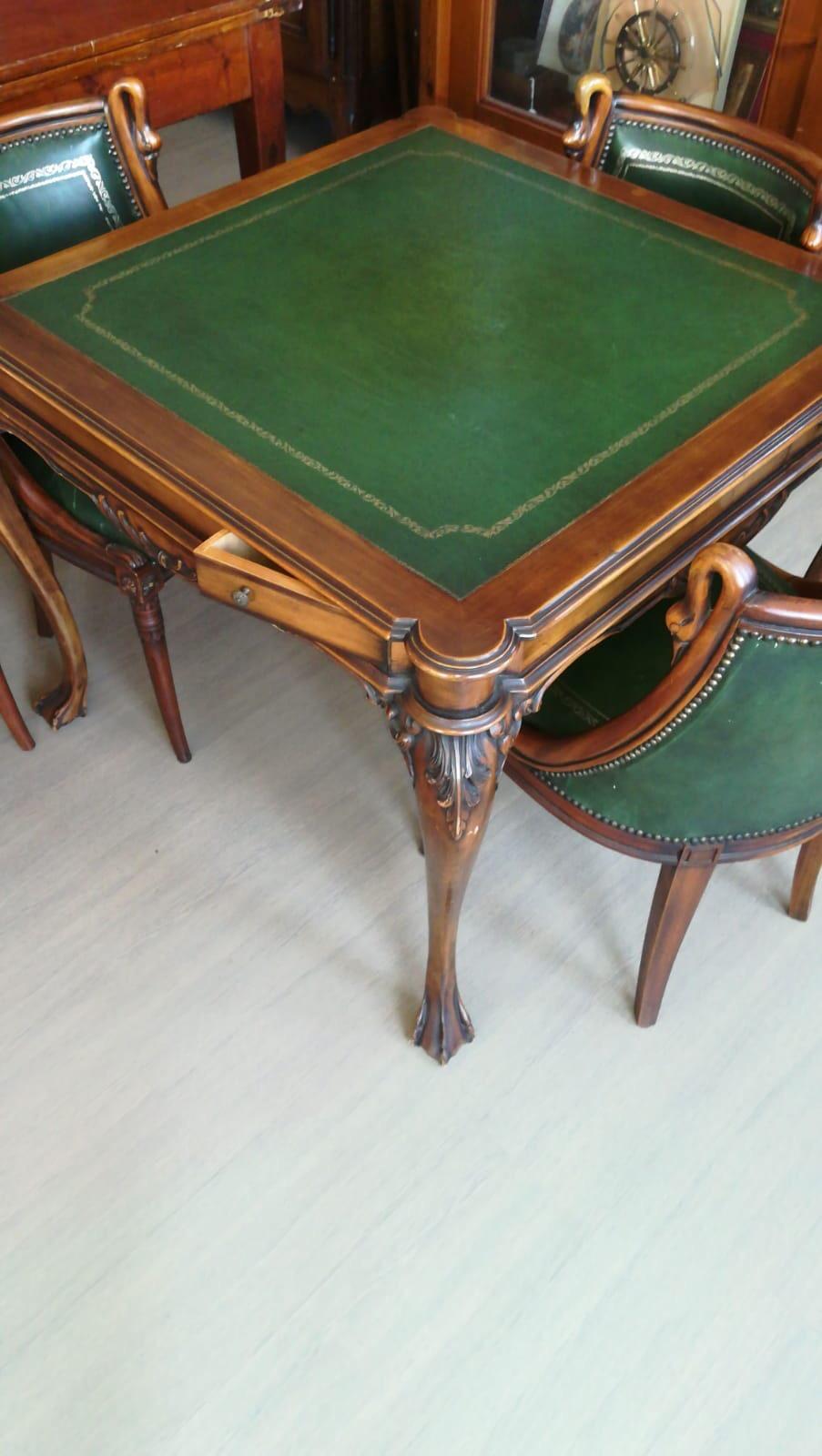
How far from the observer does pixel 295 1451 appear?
1.09 m

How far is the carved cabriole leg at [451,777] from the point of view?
978 mm

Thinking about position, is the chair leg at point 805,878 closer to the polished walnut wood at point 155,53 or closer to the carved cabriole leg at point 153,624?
the carved cabriole leg at point 153,624

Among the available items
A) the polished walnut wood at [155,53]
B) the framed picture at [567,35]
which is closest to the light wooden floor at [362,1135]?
the polished walnut wood at [155,53]

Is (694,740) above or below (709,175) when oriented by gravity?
below

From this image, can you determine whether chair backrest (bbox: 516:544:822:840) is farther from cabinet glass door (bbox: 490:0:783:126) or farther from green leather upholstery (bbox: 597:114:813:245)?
cabinet glass door (bbox: 490:0:783:126)

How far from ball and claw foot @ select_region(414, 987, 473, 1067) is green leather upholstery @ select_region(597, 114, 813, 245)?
3.90 feet

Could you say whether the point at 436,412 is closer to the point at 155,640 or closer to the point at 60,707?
the point at 155,640

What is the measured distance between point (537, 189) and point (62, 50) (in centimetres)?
92

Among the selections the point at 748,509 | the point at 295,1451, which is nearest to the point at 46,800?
the point at 295,1451

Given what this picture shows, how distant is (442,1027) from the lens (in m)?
1.36

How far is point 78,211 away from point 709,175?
96cm

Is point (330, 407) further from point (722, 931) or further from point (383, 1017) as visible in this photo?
point (722, 931)

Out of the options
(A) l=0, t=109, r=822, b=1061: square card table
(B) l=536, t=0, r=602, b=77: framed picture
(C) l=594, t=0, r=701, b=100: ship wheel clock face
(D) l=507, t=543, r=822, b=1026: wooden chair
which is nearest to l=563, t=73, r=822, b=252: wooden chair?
(A) l=0, t=109, r=822, b=1061: square card table

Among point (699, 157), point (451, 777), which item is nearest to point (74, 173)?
point (699, 157)
